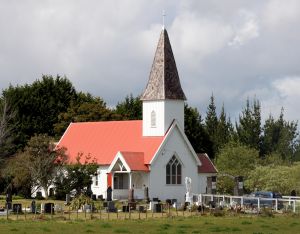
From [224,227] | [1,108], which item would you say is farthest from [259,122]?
[224,227]

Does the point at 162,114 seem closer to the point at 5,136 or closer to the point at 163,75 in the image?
the point at 163,75

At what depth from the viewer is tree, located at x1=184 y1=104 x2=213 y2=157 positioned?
101812mm

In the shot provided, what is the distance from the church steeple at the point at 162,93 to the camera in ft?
267

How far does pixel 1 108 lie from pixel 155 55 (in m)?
21.3

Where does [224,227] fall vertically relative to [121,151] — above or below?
below

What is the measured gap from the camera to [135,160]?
79438 millimetres

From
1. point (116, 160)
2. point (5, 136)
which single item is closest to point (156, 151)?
point (116, 160)

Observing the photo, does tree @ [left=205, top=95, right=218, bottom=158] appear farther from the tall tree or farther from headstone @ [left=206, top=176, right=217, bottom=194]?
headstone @ [left=206, top=176, right=217, bottom=194]

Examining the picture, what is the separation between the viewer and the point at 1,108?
95.9 m

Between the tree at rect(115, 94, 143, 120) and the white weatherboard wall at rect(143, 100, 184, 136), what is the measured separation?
19.7 m

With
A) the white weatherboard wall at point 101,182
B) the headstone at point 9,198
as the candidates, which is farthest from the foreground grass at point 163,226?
the white weatherboard wall at point 101,182

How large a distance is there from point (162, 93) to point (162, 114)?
5.88 feet

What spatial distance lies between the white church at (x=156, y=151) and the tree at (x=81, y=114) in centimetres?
1345

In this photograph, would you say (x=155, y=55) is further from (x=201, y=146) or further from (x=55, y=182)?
(x=201, y=146)
